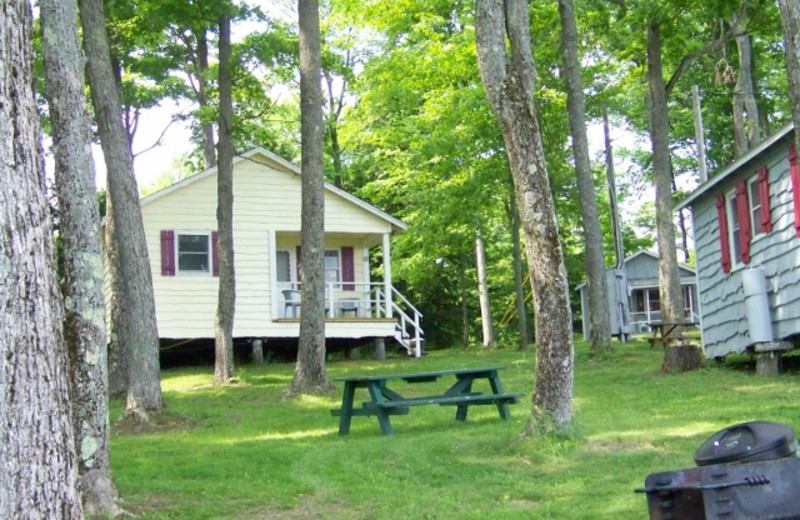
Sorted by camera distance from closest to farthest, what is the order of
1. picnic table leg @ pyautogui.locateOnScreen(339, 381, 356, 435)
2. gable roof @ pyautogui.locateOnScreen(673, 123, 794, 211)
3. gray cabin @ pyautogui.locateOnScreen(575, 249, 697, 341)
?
picnic table leg @ pyautogui.locateOnScreen(339, 381, 356, 435) → gable roof @ pyautogui.locateOnScreen(673, 123, 794, 211) → gray cabin @ pyautogui.locateOnScreen(575, 249, 697, 341)

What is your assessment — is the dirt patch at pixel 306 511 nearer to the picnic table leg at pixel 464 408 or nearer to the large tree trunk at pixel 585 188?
the picnic table leg at pixel 464 408

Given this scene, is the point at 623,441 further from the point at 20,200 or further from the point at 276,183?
the point at 276,183

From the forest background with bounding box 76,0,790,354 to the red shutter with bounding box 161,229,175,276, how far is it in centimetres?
281

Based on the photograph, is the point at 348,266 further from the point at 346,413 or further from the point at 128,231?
the point at 346,413

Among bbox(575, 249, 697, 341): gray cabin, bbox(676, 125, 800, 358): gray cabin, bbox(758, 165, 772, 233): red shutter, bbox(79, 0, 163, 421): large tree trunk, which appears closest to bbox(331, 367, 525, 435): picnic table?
bbox(79, 0, 163, 421): large tree trunk

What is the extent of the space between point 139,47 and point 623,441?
14.8 m

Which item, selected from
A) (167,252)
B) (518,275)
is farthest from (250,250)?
(518,275)

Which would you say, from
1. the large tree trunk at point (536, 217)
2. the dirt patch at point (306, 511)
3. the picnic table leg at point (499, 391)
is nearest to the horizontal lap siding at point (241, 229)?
the picnic table leg at point (499, 391)

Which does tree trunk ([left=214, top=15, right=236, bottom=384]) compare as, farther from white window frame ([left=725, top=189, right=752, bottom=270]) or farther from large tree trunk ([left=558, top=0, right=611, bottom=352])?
white window frame ([left=725, top=189, right=752, bottom=270])

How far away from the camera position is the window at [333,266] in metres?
26.6

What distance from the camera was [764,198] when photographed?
15.8 meters

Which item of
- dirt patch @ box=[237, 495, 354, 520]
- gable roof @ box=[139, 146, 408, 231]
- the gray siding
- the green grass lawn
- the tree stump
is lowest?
dirt patch @ box=[237, 495, 354, 520]

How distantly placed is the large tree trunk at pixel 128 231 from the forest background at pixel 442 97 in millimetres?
3749

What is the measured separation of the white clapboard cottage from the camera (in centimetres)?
2375
